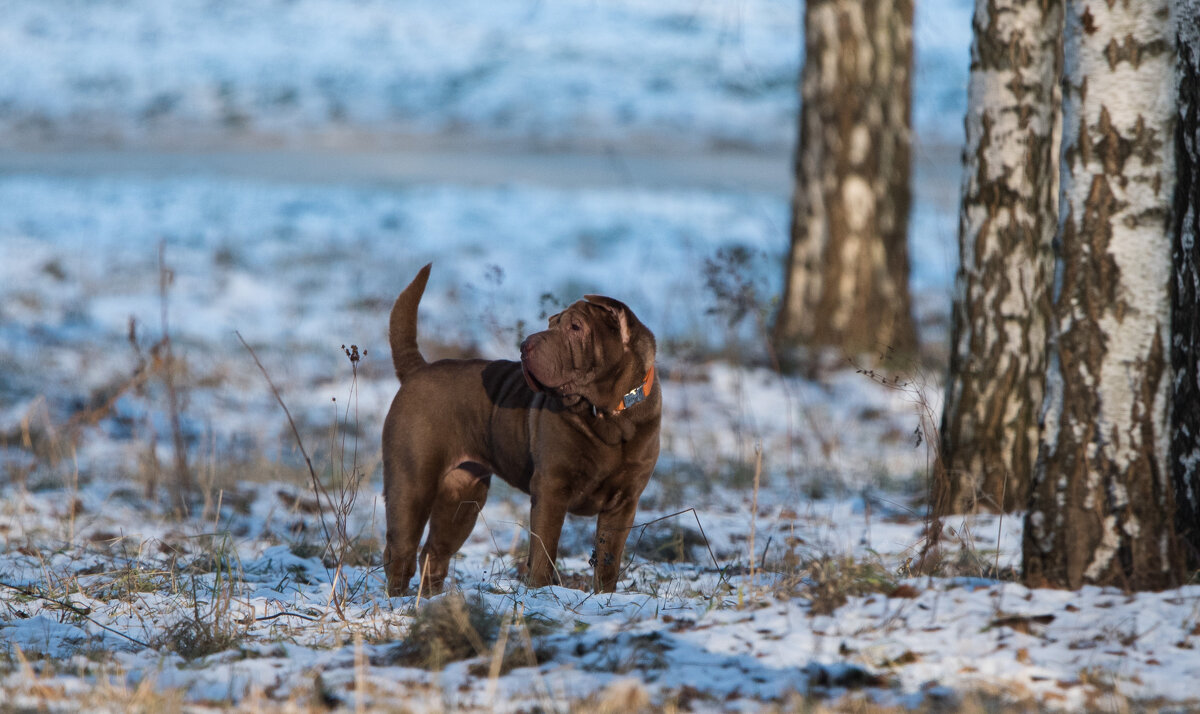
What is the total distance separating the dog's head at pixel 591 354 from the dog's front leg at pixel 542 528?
0.37 metres

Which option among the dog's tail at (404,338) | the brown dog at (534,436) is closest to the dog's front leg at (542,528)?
the brown dog at (534,436)

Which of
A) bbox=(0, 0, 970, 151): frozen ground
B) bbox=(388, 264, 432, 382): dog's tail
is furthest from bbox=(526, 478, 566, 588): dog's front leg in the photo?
bbox=(0, 0, 970, 151): frozen ground

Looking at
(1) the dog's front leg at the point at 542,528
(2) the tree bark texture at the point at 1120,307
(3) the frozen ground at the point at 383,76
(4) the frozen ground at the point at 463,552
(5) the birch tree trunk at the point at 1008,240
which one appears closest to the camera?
(4) the frozen ground at the point at 463,552

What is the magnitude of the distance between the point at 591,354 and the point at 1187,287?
179 centimetres

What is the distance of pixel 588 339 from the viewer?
367cm

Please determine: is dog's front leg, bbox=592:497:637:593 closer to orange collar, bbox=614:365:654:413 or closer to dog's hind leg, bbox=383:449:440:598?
orange collar, bbox=614:365:654:413

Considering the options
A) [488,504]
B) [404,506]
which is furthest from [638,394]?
[488,504]

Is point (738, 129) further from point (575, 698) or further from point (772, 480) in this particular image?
point (575, 698)

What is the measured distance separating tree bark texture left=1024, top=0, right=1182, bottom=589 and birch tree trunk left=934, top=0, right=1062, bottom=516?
70.7 inches

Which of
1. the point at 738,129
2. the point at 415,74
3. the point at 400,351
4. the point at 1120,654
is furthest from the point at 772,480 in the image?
the point at 415,74

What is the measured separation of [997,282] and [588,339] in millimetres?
2217

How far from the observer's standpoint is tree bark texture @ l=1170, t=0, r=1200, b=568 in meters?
3.09

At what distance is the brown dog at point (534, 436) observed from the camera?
370cm

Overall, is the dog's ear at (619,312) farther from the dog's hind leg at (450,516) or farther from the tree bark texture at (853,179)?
the tree bark texture at (853,179)
